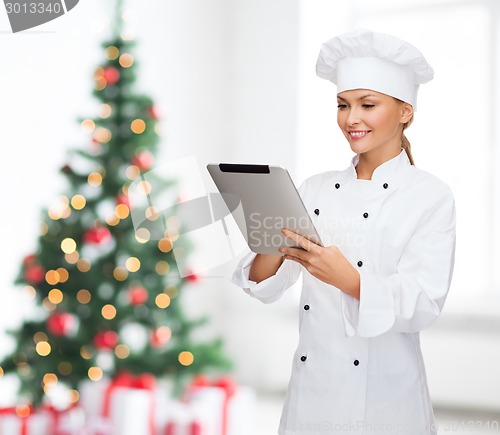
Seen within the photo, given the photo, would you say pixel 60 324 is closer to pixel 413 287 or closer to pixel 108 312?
pixel 108 312

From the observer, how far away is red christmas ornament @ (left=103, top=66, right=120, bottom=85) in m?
3.11

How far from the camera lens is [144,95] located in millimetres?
3139

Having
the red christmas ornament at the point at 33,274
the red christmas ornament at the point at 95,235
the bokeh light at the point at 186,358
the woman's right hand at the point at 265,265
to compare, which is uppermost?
the red christmas ornament at the point at 95,235

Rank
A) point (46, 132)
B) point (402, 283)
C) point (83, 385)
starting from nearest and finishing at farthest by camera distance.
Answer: point (402, 283)
point (83, 385)
point (46, 132)

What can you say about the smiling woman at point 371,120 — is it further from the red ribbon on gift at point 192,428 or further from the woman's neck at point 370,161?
the red ribbon on gift at point 192,428

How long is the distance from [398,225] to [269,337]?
10.6ft

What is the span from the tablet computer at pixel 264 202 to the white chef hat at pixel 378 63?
0.94 feet

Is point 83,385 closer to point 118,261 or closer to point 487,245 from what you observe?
point 118,261

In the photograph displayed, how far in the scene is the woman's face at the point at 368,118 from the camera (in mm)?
1385

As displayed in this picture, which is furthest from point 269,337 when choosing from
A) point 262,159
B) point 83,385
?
point 83,385

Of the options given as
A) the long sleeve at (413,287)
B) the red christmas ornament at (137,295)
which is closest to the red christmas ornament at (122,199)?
the red christmas ornament at (137,295)

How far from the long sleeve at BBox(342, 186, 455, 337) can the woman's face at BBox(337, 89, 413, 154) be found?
0.17 m

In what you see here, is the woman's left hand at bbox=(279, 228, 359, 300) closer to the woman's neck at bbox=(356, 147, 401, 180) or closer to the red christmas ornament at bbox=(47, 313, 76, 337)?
the woman's neck at bbox=(356, 147, 401, 180)

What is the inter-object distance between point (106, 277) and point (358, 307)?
1964mm
